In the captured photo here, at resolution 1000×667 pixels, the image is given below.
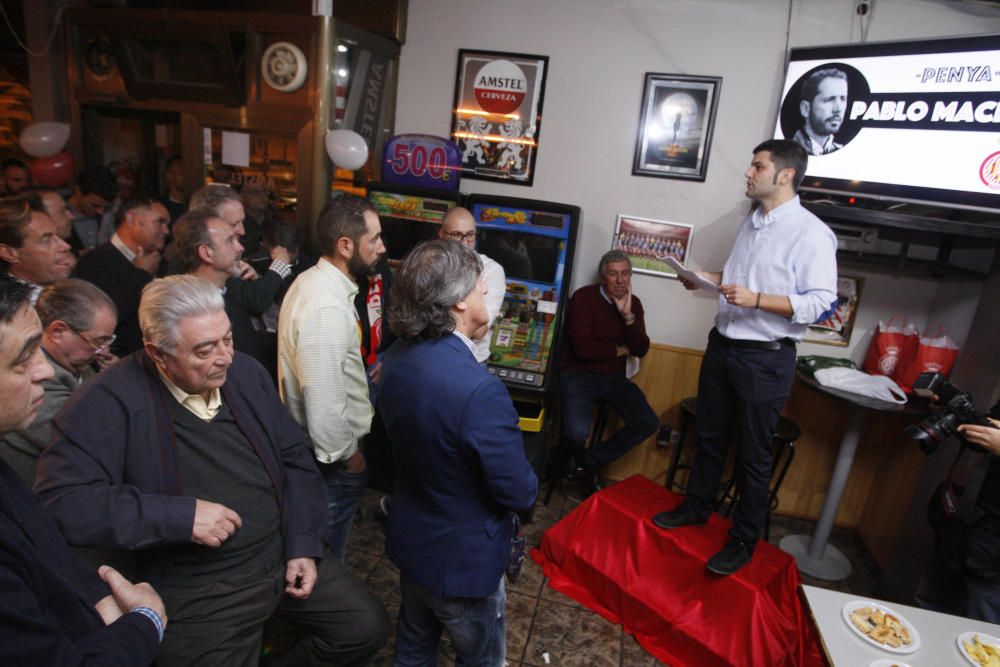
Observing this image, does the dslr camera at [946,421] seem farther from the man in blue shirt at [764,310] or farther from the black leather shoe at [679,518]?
the black leather shoe at [679,518]

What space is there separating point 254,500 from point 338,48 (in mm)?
2979

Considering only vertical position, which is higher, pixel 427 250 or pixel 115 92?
pixel 115 92

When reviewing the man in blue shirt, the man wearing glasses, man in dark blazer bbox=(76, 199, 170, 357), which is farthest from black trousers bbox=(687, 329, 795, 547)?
man in dark blazer bbox=(76, 199, 170, 357)

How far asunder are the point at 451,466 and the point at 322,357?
72cm

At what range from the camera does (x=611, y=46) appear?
3.60 m

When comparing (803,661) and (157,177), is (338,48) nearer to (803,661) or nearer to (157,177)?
(157,177)

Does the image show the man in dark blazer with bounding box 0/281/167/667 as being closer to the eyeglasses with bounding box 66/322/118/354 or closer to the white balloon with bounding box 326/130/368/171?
the eyeglasses with bounding box 66/322/118/354

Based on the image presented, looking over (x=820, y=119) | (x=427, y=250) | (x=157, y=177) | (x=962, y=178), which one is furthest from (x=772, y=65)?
(x=157, y=177)

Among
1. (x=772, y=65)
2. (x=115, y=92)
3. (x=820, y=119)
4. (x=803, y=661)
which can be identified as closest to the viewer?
(x=803, y=661)

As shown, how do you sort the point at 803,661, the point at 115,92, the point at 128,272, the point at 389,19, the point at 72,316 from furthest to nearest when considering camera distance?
the point at 115,92 → the point at 389,19 → the point at 128,272 → the point at 803,661 → the point at 72,316

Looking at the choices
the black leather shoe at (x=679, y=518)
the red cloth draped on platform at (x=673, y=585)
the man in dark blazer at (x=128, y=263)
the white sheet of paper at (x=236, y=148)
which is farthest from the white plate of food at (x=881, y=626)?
the white sheet of paper at (x=236, y=148)

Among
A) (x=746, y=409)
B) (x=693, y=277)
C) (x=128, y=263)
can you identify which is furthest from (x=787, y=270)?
(x=128, y=263)

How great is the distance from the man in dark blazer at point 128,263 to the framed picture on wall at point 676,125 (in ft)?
9.46

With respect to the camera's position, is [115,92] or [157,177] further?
[157,177]
